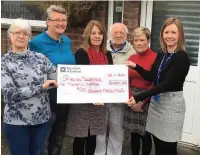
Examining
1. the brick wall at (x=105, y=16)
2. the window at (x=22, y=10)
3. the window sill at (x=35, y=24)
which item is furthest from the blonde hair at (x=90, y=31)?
the window at (x=22, y=10)

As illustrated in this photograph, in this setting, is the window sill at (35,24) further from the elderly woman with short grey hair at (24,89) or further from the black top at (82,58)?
the elderly woman with short grey hair at (24,89)

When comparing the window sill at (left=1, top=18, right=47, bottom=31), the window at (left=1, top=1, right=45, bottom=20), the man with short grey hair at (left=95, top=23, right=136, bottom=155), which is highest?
the window at (left=1, top=1, right=45, bottom=20)

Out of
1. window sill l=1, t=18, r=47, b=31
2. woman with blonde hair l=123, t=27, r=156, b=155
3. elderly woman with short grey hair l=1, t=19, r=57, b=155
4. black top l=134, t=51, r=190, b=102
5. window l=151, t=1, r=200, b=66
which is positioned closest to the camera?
elderly woman with short grey hair l=1, t=19, r=57, b=155

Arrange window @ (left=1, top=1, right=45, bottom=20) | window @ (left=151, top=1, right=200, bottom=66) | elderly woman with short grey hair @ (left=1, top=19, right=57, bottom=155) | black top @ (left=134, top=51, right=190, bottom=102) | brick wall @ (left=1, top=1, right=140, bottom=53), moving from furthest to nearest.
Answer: window @ (left=1, top=1, right=45, bottom=20)
brick wall @ (left=1, top=1, right=140, bottom=53)
window @ (left=151, top=1, right=200, bottom=66)
black top @ (left=134, top=51, right=190, bottom=102)
elderly woman with short grey hair @ (left=1, top=19, right=57, bottom=155)

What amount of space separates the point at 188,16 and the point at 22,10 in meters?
2.70

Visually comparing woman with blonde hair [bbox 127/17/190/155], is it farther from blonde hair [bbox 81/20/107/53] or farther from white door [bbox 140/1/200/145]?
white door [bbox 140/1/200/145]

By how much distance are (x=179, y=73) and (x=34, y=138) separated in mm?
1442

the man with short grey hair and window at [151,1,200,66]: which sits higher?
window at [151,1,200,66]

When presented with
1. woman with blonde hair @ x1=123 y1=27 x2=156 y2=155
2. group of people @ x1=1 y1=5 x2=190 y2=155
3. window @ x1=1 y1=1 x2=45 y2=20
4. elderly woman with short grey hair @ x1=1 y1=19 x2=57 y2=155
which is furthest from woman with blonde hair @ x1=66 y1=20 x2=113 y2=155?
window @ x1=1 y1=1 x2=45 y2=20

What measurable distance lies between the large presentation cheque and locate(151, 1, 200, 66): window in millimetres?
1594

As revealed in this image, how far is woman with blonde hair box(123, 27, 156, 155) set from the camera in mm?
3510

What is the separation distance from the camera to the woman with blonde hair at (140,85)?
11.5 ft

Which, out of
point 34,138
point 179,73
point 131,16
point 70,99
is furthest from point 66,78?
point 131,16

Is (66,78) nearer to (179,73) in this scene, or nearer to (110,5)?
→ (179,73)
